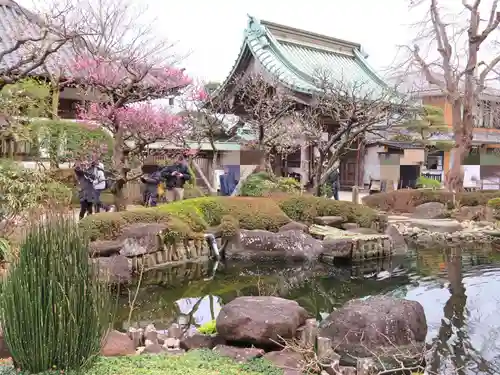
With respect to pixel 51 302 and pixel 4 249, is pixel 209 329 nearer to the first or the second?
pixel 51 302

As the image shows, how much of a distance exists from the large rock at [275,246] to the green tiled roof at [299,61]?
8.51 m

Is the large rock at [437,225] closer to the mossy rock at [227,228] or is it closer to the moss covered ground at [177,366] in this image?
the mossy rock at [227,228]

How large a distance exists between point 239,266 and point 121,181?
3538 mm

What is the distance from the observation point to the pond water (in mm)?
7012

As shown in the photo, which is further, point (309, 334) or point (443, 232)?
point (443, 232)

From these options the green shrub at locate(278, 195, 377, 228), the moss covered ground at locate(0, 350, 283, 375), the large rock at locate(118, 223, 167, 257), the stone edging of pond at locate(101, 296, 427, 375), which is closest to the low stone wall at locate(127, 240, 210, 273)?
the large rock at locate(118, 223, 167, 257)

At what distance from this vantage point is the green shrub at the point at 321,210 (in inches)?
567

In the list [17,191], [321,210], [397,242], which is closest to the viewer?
[17,191]

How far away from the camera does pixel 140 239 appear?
10594 millimetres

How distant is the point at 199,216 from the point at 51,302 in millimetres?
8688

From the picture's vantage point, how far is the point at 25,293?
399cm

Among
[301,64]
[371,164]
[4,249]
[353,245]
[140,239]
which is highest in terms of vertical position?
[301,64]

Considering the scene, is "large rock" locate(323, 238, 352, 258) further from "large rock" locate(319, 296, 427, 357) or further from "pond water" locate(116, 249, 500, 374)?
"large rock" locate(319, 296, 427, 357)

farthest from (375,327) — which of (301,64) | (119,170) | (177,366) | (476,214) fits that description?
(301,64)
